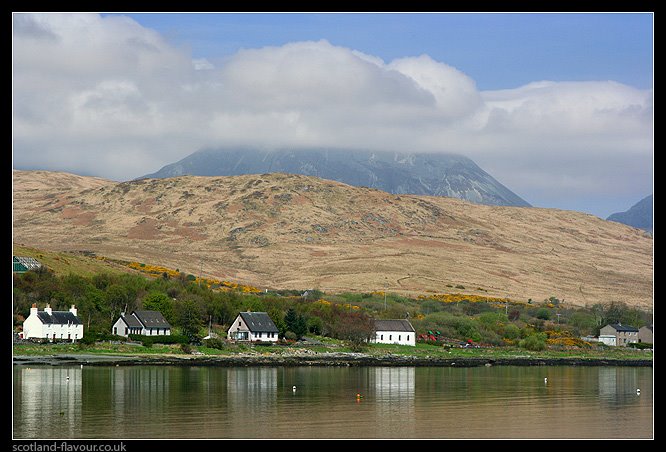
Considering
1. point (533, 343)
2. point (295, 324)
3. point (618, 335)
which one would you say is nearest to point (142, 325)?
point (295, 324)

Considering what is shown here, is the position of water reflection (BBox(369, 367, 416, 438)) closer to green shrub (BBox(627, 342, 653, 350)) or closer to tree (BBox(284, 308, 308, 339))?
tree (BBox(284, 308, 308, 339))

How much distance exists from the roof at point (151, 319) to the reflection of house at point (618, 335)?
58972 millimetres

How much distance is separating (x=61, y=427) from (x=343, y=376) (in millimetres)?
32358

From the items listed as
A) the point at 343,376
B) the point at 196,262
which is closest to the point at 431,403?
the point at 343,376

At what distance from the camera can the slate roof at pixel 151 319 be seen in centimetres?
9188

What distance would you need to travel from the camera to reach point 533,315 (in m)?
143

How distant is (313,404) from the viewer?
51.2 m

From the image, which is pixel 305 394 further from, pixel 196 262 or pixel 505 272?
pixel 505 272

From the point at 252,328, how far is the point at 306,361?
46.7 feet

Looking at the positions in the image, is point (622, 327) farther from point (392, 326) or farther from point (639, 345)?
point (392, 326)

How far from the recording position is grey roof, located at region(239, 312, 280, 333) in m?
97.7

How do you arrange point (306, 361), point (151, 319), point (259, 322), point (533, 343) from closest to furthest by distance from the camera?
1. point (306, 361)
2. point (151, 319)
3. point (259, 322)
4. point (533, 343)

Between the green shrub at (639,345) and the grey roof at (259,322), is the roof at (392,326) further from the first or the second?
the green shrub at (639,345)
